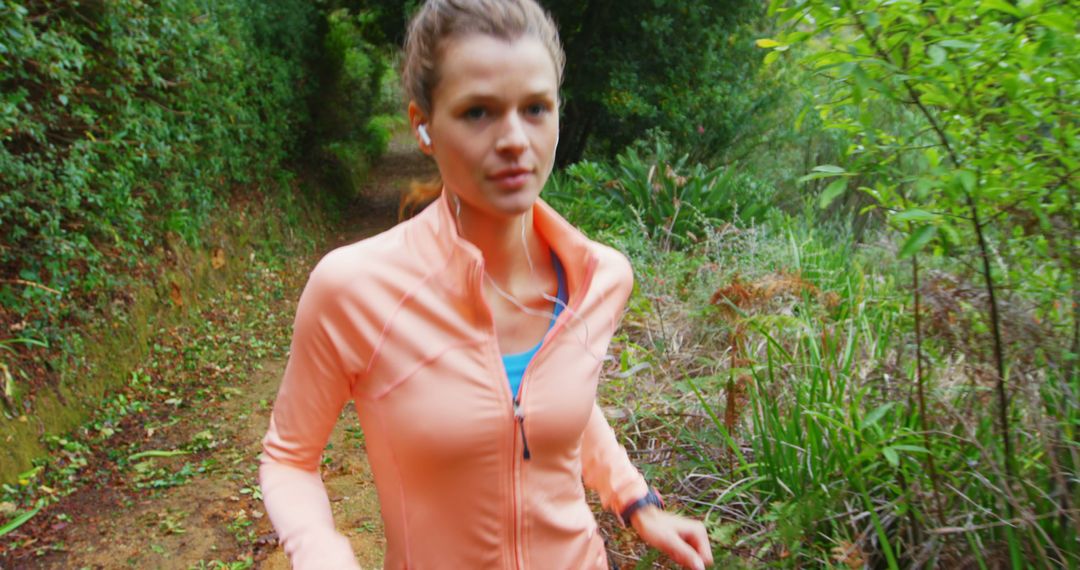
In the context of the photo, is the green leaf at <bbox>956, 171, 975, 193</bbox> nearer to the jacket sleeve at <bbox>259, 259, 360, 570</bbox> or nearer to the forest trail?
the jacket sleeve at <bbox>259, 259, 360, 570</bbox>

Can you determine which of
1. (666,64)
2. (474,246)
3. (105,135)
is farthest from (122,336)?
(666,64)

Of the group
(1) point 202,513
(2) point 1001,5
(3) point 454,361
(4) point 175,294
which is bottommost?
(1) point 202,513

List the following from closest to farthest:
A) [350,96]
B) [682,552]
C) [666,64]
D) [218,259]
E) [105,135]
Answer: [682,552]
[105,135]
[218,259]
[666,64]
[350,96]

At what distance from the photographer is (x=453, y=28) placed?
1427mm

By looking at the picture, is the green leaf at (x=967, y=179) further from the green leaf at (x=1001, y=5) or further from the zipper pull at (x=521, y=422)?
the zipper pull at (x=521, y=422)

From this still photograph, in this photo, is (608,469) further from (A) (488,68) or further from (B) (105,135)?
(B) (105,135)

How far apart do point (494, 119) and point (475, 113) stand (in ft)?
0.13

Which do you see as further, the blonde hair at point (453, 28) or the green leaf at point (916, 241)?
the green leaf at point (916, 241)

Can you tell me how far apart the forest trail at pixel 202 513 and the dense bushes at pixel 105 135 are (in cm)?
121

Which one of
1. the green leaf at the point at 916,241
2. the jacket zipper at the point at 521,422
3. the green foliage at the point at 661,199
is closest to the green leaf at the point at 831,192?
the green leaf at the point at 916,241

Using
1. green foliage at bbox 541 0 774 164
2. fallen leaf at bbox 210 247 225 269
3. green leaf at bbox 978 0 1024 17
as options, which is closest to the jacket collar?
green leaf at bbox 978 0 1024 17

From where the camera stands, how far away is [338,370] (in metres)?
1.38

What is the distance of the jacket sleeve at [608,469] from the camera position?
1693mm

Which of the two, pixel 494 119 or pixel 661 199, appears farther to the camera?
pixel 661 199
